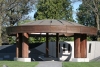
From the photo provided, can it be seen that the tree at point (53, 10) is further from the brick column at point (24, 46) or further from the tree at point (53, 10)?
the brick column at point (24, 46)

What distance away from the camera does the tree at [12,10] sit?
188ft

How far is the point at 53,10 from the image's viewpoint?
6850 centimetres

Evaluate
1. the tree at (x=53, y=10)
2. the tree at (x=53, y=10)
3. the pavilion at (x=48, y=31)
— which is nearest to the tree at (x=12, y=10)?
the tree at (x=53, y=10)

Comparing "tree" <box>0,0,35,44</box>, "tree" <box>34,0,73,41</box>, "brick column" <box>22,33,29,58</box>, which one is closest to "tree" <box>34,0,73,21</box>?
"tree" <box>34,0,73,41</box>

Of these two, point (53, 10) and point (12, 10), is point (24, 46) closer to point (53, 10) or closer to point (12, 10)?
point (12, 10)

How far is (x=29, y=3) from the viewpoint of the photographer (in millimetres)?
62719

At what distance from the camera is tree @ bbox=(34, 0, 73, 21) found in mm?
68500

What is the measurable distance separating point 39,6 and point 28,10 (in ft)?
19.9

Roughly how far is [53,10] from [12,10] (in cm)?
984

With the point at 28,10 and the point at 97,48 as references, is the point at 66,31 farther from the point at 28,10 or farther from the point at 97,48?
the point at 28,10

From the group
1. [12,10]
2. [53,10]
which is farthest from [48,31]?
[53,10]

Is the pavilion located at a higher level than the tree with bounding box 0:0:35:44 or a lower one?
lower

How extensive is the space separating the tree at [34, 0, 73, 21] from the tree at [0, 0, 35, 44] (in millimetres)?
5466

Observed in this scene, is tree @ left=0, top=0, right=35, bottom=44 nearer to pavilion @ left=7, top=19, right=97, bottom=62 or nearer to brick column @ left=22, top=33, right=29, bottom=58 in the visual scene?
pavilion @ left=7, top=19, right=97, bottom=62
